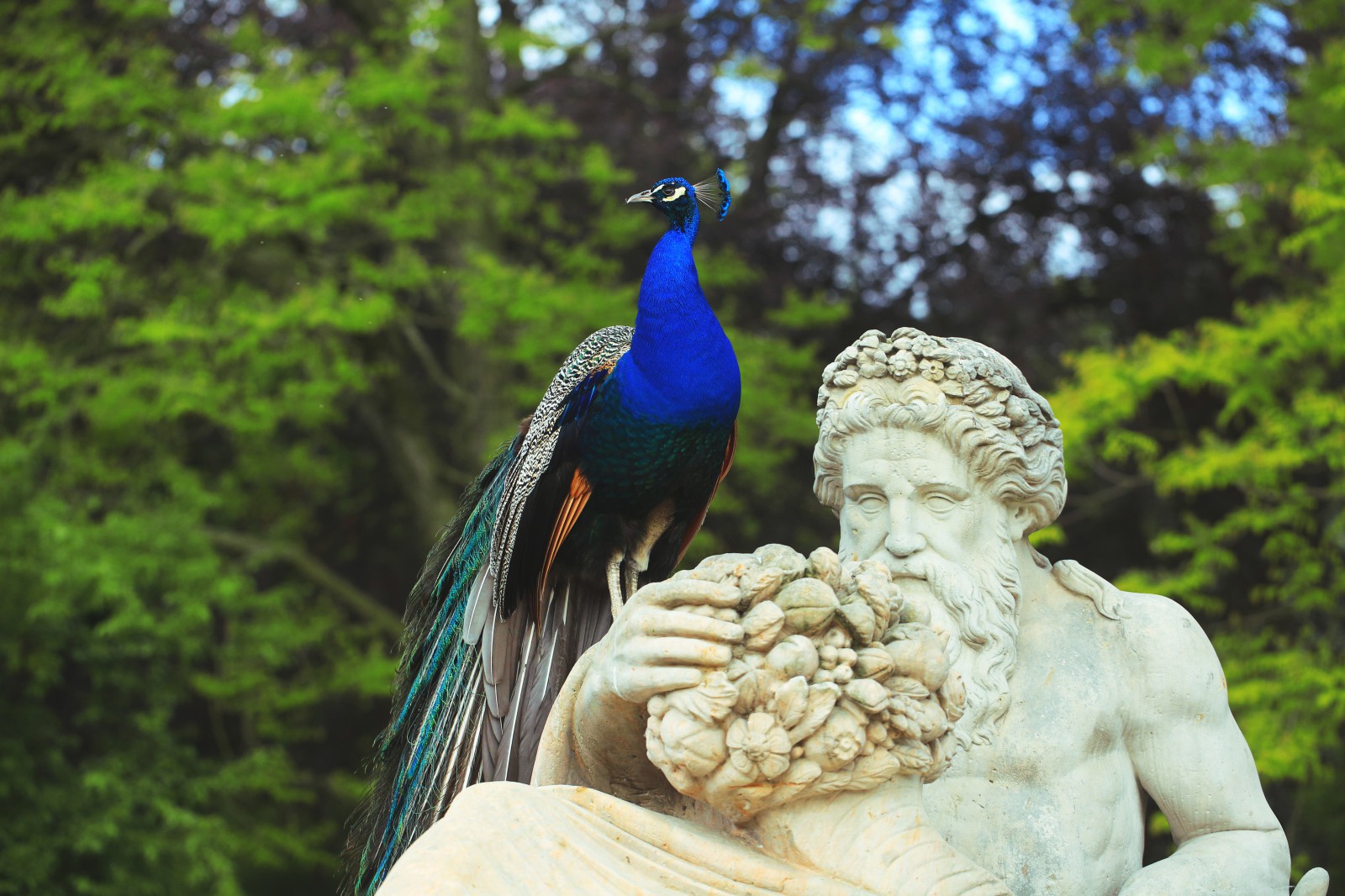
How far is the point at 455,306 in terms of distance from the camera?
512 inches

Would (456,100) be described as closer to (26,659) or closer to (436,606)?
(26,659)

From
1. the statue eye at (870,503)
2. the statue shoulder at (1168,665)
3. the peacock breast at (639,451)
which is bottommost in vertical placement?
the peacock breast at (639,451)

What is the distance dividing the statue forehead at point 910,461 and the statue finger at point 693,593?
900 mm

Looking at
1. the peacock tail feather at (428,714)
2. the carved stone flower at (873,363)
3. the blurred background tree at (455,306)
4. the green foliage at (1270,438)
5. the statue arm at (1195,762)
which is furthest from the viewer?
the blurred background tree at (455,306)

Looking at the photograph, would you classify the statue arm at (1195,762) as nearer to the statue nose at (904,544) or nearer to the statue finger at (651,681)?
the statue nose at (904,544)

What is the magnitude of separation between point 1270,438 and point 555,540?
6919mm

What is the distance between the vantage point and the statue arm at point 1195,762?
2664mm

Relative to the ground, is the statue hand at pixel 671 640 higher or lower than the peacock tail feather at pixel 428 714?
higher

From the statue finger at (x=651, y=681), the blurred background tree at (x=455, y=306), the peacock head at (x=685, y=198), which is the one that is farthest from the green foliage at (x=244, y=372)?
the statue finger at (x=651, y=681)

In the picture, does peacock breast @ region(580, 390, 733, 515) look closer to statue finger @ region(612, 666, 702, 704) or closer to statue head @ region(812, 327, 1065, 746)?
statue head @ region(812, 327, 1065, 746)

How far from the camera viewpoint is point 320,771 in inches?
570

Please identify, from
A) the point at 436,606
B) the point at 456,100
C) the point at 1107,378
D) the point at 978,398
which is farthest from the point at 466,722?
the point at 456,100

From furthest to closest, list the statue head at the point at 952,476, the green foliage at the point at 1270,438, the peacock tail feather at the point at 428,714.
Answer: the green foliage at the point at 1270,438
the peacock tail feather at the point at 428,714
the statue head at the point at 952,476

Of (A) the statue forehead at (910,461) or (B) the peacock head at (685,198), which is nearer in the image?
(A) the statue forehead at (910,461)
